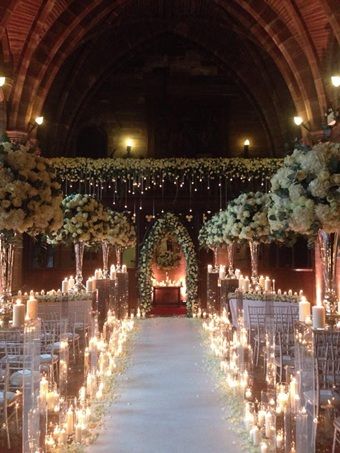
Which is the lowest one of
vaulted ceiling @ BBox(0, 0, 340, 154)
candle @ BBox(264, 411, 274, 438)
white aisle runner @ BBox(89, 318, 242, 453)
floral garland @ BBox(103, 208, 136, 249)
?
white aisle runner @ BBox(89, 318, 242, 453)

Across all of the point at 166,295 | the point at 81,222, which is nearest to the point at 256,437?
the point at 81,222

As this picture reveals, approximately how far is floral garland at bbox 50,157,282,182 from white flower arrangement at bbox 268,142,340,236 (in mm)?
13626

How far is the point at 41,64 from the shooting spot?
19.6 metres

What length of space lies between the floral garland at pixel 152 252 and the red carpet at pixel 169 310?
113 centimetres

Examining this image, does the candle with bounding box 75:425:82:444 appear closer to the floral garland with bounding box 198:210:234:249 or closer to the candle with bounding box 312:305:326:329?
the candle with bounding box 312:305:326:329

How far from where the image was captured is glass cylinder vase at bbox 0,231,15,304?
7.82 metres

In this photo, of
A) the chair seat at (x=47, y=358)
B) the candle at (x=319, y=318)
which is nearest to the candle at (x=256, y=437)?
the candle at (x=319, y=318)

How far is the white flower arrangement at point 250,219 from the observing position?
13.5 meters

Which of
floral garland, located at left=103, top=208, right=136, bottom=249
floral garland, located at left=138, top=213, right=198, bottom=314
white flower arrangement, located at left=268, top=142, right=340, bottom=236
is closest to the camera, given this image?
white flower arrangement, located at left=268, top=142, right=340, bottom=236

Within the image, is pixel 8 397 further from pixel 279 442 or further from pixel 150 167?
pixel 150 167

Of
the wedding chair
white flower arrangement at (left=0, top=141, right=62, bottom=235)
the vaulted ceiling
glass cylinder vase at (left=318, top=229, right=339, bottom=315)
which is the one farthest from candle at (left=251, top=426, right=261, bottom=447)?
the vaulted ceiling

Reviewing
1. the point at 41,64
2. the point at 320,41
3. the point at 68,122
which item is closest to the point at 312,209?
the point at 320,41

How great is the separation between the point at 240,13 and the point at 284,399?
56.2ft

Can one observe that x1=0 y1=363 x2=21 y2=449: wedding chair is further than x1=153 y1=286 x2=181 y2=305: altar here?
No
